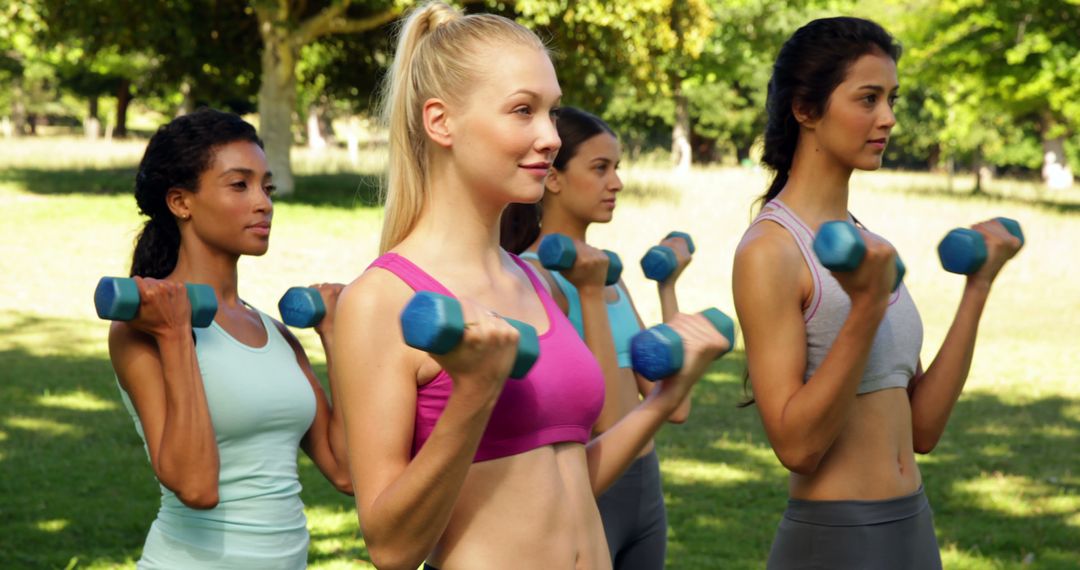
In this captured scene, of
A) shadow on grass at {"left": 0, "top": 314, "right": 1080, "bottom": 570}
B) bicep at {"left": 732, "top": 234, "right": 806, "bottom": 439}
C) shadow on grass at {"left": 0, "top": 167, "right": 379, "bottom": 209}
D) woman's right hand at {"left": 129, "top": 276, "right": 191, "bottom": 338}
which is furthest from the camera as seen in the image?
shadow on grass at {"left": 0, "top": 167, "right": 379, "bottom": 209}

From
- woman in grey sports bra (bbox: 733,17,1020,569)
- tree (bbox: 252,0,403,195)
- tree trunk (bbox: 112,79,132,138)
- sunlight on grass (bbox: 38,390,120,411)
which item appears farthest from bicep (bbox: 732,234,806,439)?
tree trunk (bbox: 112,79,132,138)

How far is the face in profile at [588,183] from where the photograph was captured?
4.34 meters

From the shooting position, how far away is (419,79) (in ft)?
7.26

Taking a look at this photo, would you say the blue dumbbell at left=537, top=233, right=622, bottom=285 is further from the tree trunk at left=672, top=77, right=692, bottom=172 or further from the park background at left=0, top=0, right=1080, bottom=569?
the tree trunk at left=672, top=77, right=692, bottom=172

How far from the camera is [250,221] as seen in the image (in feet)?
11.0

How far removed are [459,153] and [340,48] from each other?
1004 inches

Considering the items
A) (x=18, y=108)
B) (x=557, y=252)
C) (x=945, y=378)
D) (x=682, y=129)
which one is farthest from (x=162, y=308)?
(x=18, y=108)

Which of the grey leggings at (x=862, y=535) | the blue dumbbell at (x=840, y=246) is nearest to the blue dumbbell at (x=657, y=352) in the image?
the blue dumbbell at (x=840, y=246)

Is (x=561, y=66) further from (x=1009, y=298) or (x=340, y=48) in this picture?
(x=1009, y=298)

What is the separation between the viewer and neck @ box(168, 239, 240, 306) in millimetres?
3354

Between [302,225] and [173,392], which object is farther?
[302,225]

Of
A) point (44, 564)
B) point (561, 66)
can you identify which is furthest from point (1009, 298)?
point (44, 564)

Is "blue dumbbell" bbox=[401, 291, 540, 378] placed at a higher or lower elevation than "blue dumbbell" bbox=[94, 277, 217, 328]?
higher

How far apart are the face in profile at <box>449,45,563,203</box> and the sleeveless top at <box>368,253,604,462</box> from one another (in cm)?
22
